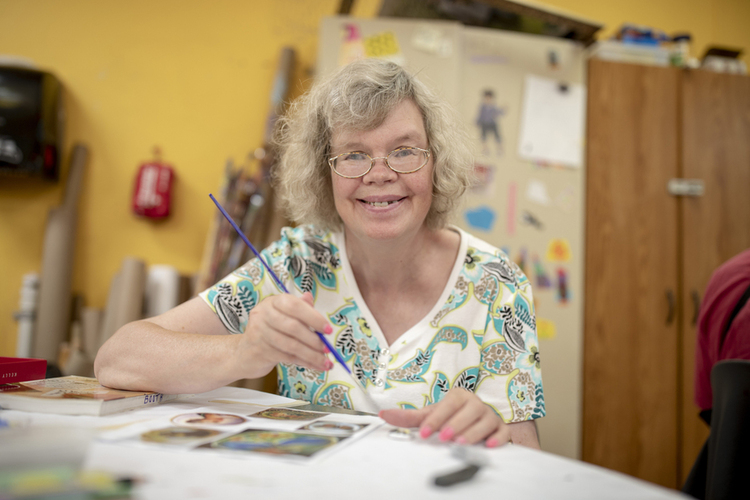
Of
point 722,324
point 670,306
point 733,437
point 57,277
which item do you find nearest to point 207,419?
point 733,437

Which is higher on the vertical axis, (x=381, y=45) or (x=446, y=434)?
(x=381, y=45)

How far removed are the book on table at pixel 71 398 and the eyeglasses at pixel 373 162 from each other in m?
0.59

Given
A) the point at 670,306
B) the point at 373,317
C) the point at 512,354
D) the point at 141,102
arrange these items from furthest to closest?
the point at 141,102
the point at 670,306
the point at 373,317
the point at 512,354

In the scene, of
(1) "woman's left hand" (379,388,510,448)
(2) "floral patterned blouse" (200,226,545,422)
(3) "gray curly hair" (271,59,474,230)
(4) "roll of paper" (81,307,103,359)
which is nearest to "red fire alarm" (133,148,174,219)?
(4) "roll of paper" (81,307,103,359)

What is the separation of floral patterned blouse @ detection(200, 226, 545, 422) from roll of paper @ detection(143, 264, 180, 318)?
4.29 feet

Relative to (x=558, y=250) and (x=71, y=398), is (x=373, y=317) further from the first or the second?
(x=558, y=250)

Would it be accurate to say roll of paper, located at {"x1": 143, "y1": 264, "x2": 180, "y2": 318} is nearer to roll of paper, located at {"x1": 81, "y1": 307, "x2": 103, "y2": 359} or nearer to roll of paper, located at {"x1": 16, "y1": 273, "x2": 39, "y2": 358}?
roll of paper, located at {"x1": 81, "y1": 307, "x2": 103, "y2": 359}

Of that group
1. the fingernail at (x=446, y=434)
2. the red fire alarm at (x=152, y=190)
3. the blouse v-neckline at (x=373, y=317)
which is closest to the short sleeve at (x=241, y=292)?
the blouse v-neckline at (x=373, y=317)

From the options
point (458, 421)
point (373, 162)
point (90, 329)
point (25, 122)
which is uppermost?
point (25, 122)

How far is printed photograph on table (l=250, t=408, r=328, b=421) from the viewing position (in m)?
0.75

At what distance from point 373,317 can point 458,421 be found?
503mm

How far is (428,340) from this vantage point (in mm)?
1084

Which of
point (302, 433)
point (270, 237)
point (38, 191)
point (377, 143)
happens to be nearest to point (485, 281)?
point (377, 143)

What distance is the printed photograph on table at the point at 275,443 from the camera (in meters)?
0.57
